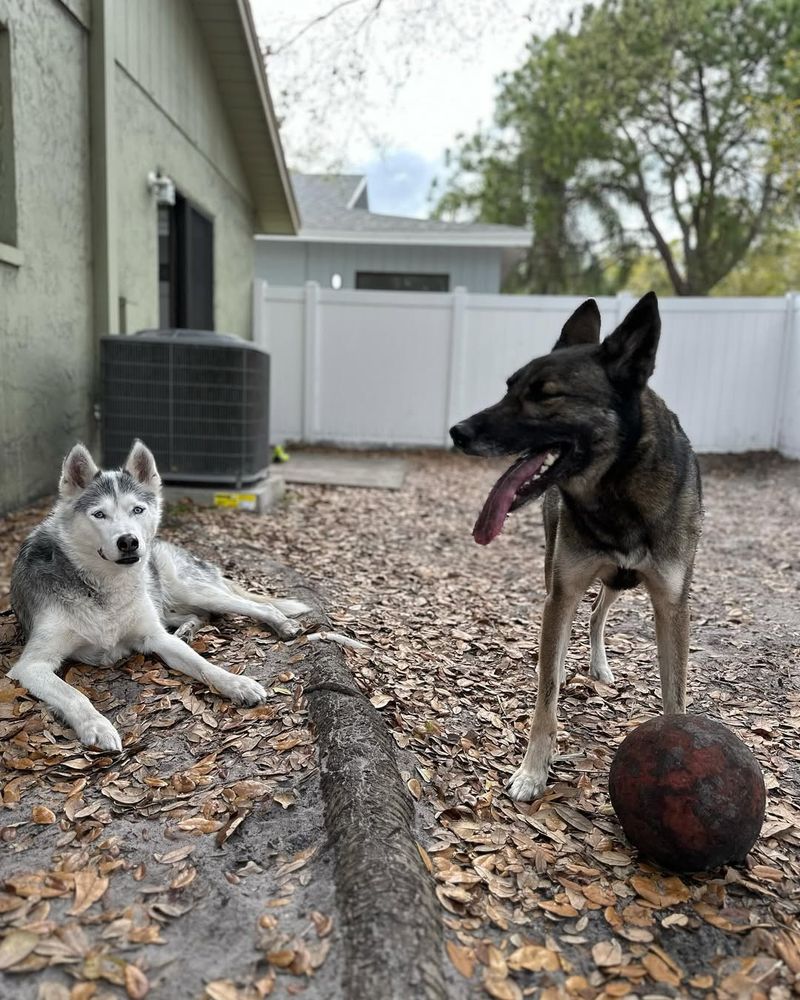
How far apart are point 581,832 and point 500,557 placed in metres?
3.83

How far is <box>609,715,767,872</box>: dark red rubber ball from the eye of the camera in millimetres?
2361

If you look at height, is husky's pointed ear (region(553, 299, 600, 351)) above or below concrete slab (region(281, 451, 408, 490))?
above

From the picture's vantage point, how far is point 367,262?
1633 centimetres

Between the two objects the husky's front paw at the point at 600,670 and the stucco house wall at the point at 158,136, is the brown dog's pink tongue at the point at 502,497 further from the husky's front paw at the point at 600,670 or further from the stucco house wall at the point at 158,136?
the stucco house wall at the point at 158,136

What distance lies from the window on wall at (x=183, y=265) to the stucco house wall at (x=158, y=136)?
23 cm

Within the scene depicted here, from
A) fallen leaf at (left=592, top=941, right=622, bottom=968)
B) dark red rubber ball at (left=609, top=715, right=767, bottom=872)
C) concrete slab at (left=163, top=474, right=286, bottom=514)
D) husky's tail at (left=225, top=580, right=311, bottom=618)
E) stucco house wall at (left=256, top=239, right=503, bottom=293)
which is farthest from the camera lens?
stucco house wall at (left=256, top=239, right=503, bottom=293)

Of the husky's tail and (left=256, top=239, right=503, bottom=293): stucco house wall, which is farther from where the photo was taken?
A: (left=256, top=239, right=503, bottom=293): stucco house wall

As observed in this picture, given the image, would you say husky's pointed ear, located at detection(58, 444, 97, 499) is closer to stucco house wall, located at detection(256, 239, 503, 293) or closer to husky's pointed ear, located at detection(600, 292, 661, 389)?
husky's pointed ear, located at detection(600, 292, 661, 389)

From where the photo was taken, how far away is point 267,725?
9.89 feet

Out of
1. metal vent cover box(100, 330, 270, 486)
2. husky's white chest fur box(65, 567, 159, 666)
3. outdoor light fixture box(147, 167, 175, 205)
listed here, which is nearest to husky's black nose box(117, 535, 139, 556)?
husky's white chest fur box(65, 567, 159, 666)

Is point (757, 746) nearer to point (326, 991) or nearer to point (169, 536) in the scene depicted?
point (326, 991)

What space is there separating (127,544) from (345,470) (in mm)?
6974

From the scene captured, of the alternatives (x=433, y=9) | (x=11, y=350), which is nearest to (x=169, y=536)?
(x=11, y=350)

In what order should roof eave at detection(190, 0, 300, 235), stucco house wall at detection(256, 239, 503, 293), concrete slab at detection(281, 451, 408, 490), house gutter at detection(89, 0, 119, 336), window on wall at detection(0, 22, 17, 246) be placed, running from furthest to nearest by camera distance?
stucco house wall at detection(256, 239, 503, 293) < roof eave at detection(190, 0, 300, 235) < concrete slab at detection(281, 451, 408, 490) < house gutter at detection(89, 0, 119, 336) < window on wall at detection(0, 22, 17, 246)
